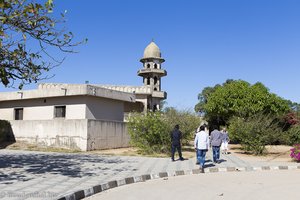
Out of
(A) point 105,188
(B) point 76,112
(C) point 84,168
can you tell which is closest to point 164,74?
(B) point 76,112

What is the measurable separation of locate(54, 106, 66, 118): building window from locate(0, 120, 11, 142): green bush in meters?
3.38

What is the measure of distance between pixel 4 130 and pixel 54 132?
4602 millimetres

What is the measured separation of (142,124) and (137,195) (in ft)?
39.9

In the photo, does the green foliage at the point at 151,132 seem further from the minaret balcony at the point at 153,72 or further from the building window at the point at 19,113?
the minaret balcony at the point at 153,72

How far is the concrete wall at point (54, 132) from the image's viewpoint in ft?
72.8

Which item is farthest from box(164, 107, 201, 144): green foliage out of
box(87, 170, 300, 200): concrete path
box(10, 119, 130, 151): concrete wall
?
box(87, 170, 300, 200): concrete path

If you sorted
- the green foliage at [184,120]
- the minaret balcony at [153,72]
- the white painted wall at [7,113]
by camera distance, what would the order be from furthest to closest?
the minaret balcony at [153,72] → the white painted wall at [7,113] → the green foliage at [184,120]

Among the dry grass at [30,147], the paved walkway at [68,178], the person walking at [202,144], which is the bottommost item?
the paved walkway at [68,178]

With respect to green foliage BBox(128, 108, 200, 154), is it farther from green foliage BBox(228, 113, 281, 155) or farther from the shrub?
green foliage BBox(228, 113, 281, 155)

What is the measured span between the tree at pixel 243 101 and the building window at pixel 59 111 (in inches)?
704

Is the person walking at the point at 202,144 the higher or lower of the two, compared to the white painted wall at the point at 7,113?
lower

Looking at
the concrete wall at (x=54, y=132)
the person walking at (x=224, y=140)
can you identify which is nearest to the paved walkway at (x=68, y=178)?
the person walking at (x=224, y=140)

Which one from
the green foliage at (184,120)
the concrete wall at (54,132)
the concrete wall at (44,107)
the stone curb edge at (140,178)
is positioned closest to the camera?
the stone curb edge at (140,178)

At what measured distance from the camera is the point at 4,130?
83.7ft
